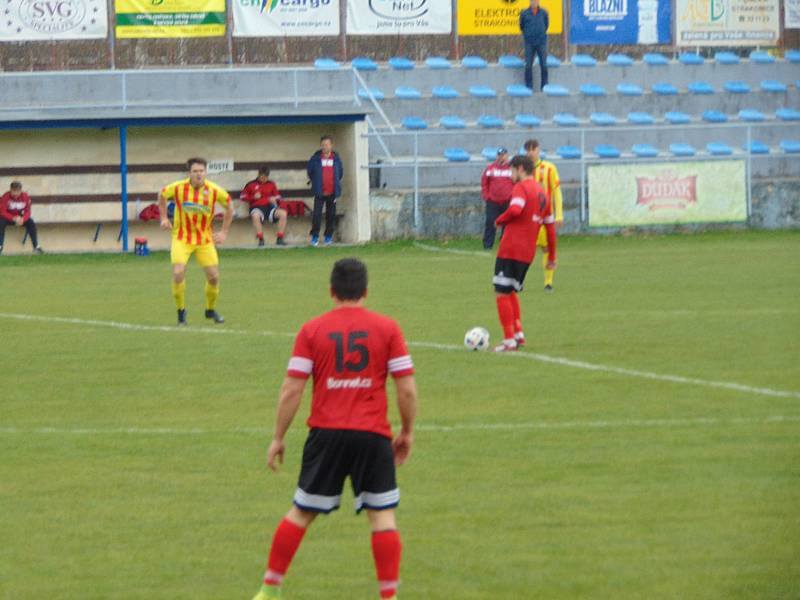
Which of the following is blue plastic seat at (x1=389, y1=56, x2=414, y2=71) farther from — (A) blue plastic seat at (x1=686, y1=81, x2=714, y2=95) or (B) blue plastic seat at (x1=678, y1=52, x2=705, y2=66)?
(B) blue plastic seat at (x1=678, y1=52, x2=705, y2=66)

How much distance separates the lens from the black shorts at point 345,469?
647 cm

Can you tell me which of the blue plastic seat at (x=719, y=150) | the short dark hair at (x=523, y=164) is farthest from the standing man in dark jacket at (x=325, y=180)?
the short dark hair at (x=523, y=164)

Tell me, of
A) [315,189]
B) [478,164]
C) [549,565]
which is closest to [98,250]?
[315,189]

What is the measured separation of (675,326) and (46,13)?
72.0 ft

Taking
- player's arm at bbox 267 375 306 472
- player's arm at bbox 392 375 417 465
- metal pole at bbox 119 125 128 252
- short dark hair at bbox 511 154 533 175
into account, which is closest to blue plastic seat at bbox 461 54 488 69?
metal pole at bbox 119 125 128 252

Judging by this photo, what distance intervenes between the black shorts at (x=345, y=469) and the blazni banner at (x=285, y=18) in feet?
98.8

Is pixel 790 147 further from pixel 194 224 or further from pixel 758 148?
pixel 194 224

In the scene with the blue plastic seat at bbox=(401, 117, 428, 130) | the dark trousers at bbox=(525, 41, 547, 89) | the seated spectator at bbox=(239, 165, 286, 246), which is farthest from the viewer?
the dark trousers at bbox=(525, 41, 547, 89)

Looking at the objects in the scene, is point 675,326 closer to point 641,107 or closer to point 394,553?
point 394,553

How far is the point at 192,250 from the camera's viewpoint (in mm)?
17906

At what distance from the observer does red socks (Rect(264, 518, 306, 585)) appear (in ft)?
21.5

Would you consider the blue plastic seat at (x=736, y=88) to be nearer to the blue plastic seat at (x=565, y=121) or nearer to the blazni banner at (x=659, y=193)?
the blue plastic seat at (x=565, y=121)

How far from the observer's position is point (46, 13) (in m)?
34.7

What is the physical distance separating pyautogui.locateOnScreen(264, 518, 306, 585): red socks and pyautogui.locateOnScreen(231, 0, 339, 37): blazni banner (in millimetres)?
30107
